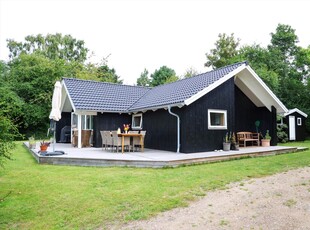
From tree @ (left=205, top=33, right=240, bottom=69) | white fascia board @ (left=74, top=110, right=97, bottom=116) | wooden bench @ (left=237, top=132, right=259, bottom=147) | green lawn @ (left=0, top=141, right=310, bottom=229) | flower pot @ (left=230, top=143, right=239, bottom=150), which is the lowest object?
green lawn @ (left=0, top=141, right=310, bottom=229)

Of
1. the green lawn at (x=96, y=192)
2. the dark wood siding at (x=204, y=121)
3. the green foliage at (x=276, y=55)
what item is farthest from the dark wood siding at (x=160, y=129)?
the green foliage at (x=276, y=55)

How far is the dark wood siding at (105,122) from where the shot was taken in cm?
1250

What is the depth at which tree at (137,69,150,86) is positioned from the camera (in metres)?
36.3

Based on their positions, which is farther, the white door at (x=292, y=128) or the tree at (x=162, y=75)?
the tree at (x=162, y=75)

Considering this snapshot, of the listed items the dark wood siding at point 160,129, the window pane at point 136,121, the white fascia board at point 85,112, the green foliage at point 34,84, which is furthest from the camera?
the green foliage at point 34,84

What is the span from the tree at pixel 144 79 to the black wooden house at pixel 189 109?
21047 millimetres

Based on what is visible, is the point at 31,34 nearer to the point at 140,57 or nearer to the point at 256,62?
the point at 140,57

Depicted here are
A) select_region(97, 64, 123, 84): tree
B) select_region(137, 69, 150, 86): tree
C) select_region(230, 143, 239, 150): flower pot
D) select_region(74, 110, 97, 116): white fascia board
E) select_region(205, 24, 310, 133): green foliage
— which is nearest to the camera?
select_region(230, 143, 239, 150): flower pot

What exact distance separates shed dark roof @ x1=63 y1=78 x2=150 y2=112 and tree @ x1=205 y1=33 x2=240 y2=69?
60.0 feet

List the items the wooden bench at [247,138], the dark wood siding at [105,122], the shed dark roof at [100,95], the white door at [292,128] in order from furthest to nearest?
1. the white door at [292,128]
2. the dark wood siding at [105,122]
3. the wooden bench at [247,138]
4. the shed dark roof at [100,95]

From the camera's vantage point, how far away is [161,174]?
6348 millimetres

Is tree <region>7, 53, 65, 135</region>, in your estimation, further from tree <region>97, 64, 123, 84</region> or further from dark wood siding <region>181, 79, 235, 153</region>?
dark wood siding <region>181, 79, 235, 153</region>

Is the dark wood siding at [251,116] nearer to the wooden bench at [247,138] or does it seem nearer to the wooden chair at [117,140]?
the wooden bench at [247,138]

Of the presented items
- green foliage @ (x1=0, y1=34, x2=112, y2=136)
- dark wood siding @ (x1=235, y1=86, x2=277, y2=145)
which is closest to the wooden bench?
dark wood siding @ (x1=235, y1=86, x2=277, y2=145)
